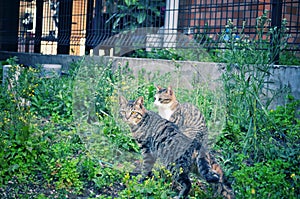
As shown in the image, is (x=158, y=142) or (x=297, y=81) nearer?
(x=158, y=142)

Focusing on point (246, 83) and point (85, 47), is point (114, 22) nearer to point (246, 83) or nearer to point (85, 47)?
point (85, 47)

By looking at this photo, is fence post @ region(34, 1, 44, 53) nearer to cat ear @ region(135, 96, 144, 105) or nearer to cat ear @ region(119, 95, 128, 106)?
cat ear @ region(119, 95, 128, 106)

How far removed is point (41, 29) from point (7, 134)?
8.11 meters

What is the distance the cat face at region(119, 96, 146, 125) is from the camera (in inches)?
159

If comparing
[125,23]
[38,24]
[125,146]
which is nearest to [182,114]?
[125,146]

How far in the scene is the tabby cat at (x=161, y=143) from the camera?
3920 mm

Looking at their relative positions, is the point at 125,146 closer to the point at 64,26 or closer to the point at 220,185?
the point at 220,185

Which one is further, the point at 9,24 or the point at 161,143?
the point at 9,24

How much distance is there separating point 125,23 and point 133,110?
5495 millimetres

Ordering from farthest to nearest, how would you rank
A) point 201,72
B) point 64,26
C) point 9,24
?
1. point 9,24
2. point 64,26
3. point 201,72

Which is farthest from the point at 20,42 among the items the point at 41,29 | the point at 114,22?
the point at 114,22

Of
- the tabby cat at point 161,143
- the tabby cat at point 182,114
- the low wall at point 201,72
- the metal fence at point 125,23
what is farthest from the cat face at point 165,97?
the metal fence at point 125,23

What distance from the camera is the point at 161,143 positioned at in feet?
13.3

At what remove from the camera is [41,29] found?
12469 millimetres
